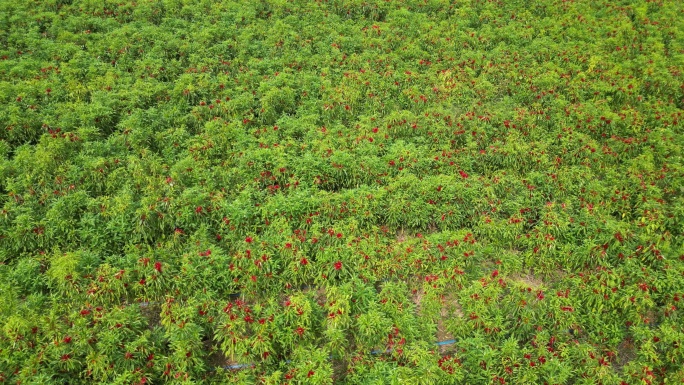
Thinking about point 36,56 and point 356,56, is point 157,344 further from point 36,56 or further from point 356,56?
point 36,56

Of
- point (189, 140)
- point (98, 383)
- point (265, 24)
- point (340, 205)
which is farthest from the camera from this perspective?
point (265, 24)

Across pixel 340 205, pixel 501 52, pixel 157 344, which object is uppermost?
pixel 501 52

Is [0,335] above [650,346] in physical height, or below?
above

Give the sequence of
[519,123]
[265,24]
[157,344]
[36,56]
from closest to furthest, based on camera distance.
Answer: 1. [157,344]
2. [519,123]
3. [36,56]
4. [265,24]

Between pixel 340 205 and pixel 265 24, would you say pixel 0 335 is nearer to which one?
pixel 340 205

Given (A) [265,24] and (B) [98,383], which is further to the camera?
(A) [265,24]

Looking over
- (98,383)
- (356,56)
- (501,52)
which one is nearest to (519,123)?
(501,52)
